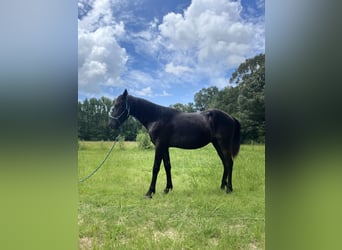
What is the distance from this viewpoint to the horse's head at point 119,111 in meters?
1.92

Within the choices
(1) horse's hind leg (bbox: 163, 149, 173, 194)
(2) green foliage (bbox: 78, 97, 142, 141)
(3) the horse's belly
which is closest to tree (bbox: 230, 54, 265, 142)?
(3) the horse's belly

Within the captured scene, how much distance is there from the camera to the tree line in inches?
74.5

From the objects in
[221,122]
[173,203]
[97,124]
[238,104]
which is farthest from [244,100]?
[97,124]

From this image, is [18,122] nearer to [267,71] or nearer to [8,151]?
[8,151]

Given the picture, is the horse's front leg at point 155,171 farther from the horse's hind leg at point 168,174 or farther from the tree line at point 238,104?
the tree line at point 238,104

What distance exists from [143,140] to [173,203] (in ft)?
1.56

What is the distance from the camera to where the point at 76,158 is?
1.87 m

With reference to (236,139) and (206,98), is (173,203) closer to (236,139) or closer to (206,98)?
(236,139)

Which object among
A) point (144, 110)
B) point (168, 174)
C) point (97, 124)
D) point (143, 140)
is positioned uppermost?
point (144, 110)

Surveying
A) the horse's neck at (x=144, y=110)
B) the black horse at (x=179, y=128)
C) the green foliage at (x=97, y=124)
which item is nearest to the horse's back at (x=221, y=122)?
the black horse at (x=179, y=128)

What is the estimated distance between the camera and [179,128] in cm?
197

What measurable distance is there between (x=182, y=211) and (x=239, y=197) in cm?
41

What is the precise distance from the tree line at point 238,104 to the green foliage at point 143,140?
0.11 feet

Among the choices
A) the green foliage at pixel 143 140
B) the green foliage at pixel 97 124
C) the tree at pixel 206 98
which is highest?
the tree at pixel 206 98
